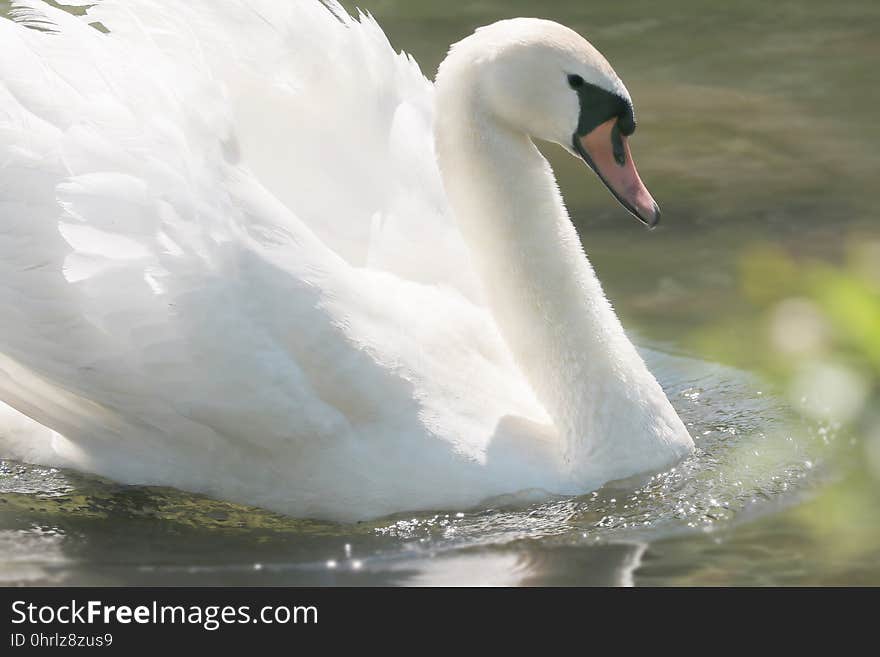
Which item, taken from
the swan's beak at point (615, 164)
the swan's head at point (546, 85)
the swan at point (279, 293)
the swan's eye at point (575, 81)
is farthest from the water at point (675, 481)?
the swan's eye at point (575, 81)

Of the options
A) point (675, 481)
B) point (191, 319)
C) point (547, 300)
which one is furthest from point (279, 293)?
point (675, 481)

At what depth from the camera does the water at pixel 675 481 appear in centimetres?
524

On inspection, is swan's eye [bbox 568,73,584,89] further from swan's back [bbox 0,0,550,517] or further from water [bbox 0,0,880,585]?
water [bbox 0,0,880,585]

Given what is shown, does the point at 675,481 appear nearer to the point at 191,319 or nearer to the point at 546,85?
the point at 546,85

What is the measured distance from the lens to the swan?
5430mm

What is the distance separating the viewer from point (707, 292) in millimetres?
7559

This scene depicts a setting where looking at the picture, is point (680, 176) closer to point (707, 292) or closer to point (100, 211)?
point (707, 292)

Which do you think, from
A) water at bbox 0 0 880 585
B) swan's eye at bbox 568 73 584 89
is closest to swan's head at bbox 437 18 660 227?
swan's eye at bbox 568 73 584 89

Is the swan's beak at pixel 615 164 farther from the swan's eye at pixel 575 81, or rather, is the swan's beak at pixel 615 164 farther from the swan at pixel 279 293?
the swan's eye at pixel 575 81

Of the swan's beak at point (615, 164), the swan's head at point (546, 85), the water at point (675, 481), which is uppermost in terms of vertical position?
the swan's head at point (546, 85)

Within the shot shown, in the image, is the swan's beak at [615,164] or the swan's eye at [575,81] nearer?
the swan's eye at [575,81]

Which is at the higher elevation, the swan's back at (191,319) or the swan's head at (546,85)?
the swan's head at (546,85)

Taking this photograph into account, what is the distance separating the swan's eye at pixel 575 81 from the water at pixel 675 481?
128cm

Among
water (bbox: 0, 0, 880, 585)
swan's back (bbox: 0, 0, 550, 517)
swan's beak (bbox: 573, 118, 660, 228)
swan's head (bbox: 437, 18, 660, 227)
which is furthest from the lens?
swan's beak (bbox: 573, 118, 660, 228)
